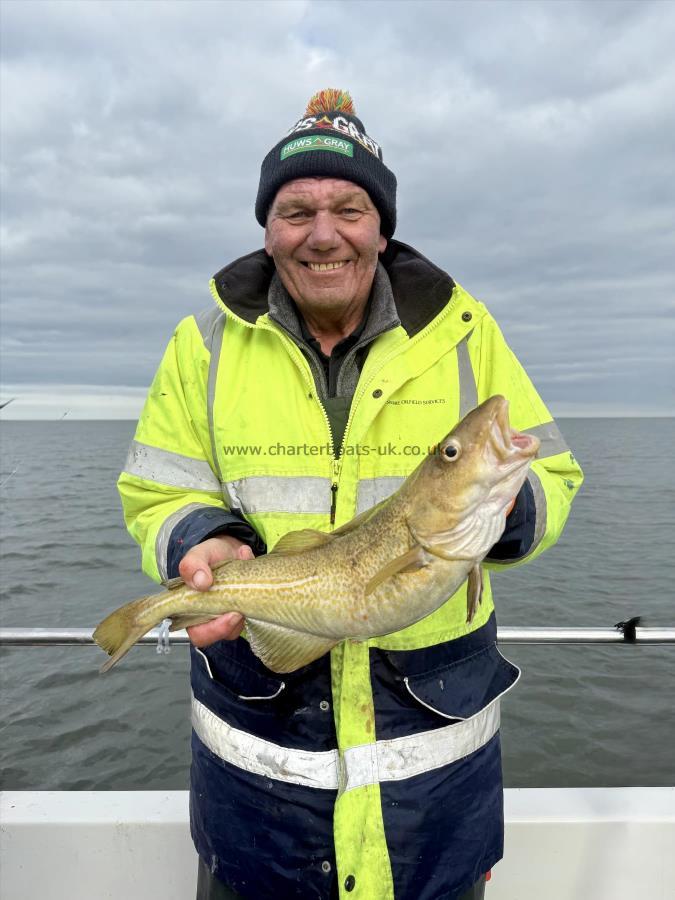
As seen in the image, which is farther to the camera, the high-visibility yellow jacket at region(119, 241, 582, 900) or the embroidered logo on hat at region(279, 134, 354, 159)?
the embroidered logo on hat at region(279, 134, 354, 159)

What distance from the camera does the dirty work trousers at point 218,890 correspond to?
2.66 meters

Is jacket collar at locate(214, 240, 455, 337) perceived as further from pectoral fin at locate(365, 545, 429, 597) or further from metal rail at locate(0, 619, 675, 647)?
metal rail at locate(0, 619, 675, 647)

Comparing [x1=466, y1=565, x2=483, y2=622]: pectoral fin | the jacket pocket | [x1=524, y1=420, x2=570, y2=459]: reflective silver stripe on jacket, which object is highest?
[x1=524, y1=420, x2=570, y2=459]: reflective silver stripe on jacket

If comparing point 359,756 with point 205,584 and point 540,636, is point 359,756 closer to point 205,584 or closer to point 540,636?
point 205,584

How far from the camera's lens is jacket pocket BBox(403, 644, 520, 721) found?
98.2 inches

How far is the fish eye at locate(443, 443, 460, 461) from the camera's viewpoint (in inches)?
85.7

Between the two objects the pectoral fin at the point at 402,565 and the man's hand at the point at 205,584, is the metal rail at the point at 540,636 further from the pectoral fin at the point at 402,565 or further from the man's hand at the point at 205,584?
the pectoral fin at the point at 402,565

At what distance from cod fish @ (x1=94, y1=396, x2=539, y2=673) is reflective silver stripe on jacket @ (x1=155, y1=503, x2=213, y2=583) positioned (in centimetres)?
20

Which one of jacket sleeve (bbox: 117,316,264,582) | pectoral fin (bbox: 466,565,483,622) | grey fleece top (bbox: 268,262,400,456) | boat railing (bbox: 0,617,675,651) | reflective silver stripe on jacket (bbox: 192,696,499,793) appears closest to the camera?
pectoral fin (bbox: 466,565,483,622)

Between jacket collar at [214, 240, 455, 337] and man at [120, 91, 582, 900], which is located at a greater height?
jacket collar at [214, 240, 455, 337]

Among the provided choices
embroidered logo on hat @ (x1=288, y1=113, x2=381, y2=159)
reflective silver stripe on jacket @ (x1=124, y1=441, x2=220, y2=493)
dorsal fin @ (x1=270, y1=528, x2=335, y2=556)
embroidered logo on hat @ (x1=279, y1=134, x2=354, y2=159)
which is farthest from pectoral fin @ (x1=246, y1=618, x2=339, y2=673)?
embroidered logo on hat @ (x1=288, y1=113, x2=381, y2=159)

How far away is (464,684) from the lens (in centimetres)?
259

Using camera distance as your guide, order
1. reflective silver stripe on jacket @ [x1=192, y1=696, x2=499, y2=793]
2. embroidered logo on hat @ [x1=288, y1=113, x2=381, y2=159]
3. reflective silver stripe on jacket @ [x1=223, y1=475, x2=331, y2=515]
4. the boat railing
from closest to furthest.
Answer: reflective silver stripe on jacket @ [x1=192, y1=696, x2=499, y2=793]
reflective silver stripe on jacket @ [x1=223, y1=475, x2=331, y2=515]
embroidered logo on hat @ [x1=288, y1=113, x2=381, y2=159]
the boat railing

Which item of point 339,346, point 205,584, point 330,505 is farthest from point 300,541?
point 339,346
